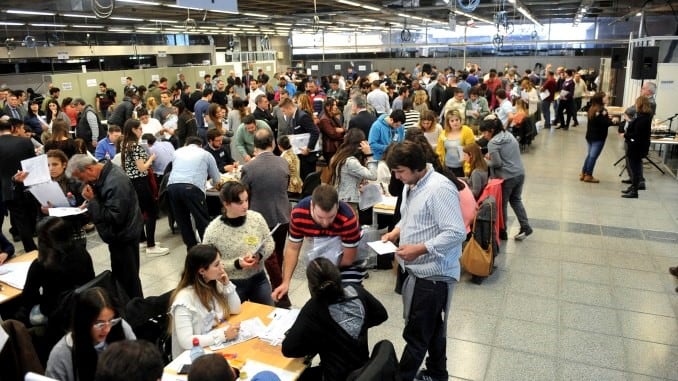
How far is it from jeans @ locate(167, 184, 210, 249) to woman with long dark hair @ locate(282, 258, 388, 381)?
3028 millimetres

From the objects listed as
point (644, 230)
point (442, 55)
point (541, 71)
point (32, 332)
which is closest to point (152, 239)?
point (32, 332)

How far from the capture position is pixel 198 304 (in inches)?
110

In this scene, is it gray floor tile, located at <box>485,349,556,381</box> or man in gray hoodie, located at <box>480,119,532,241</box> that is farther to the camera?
man in gray hoodie, located at <box>480,119,532,241</box>

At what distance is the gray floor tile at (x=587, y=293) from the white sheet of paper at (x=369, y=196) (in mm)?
1993

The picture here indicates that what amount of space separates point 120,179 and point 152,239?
7.90 ft

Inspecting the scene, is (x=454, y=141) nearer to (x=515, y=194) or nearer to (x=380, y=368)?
(x=515, y=194)

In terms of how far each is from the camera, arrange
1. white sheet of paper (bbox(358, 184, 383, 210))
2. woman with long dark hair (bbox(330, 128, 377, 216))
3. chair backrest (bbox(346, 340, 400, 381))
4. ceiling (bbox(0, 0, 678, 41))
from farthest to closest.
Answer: ceiling (bbox(0, 0, 678, 41))
white sheet of paper (bbox(358, 184, 383, 210))
woman with long dark hair (bbox(330, 128, 377, 216))
chair backrest (bbox(346, 340, 400, 381))

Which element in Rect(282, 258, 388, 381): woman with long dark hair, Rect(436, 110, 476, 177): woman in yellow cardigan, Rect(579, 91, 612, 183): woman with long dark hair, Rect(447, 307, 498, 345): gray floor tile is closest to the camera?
Rect(282, 258, 388, 381): woman with long dark hair

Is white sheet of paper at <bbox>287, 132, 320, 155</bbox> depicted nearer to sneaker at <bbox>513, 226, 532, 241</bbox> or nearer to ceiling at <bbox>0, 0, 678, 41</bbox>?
sneaker at <bbox>513, 226, 532, 241</bbox>

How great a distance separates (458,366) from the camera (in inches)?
146

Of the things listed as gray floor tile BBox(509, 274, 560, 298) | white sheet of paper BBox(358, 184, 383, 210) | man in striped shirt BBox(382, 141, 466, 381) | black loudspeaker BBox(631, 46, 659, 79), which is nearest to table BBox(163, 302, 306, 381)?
man in striped shirt BBox(382, 141, 466, 381)

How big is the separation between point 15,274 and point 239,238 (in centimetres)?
187

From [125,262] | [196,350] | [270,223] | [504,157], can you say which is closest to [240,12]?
[504,157]

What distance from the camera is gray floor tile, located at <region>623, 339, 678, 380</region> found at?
360 cm
